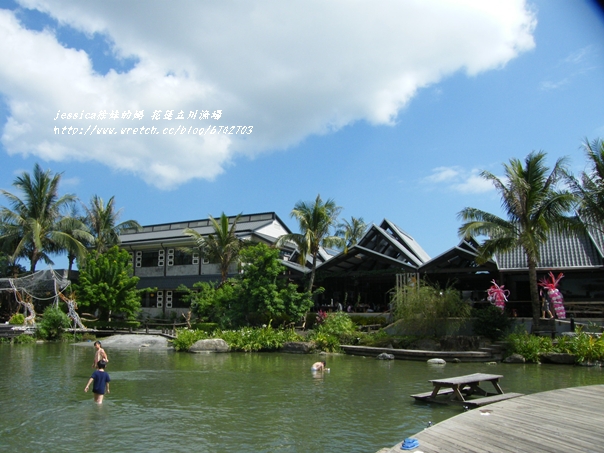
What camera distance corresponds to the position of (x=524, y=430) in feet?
23.9

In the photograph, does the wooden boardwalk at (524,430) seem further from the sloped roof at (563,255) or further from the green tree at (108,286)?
the green tree at (108,286)

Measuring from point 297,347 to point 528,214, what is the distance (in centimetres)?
1190

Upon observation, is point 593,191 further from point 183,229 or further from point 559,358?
point 183,229

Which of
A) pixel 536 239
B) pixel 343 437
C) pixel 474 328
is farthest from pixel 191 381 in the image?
pixel 536 239

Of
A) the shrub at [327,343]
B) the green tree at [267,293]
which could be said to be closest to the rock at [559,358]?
the shrub at [327,343]

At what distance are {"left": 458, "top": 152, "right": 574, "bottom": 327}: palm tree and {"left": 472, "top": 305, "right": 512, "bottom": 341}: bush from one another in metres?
1.24

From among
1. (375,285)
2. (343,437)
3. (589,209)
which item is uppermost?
(589,209)

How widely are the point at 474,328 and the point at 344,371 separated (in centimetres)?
818

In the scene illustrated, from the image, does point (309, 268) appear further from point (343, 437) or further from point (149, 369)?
point (343, 437)

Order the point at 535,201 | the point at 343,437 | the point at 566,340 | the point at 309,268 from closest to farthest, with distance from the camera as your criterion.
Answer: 1. the point at 343,437
2. the point at 566,340
3. the point at 535,201
4. the point at 309,268

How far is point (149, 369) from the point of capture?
1752cm

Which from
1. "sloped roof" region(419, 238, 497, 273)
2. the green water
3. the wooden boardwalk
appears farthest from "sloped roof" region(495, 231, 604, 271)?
the wooden boardwalk

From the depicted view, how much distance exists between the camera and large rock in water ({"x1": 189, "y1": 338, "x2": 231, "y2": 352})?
2350cm

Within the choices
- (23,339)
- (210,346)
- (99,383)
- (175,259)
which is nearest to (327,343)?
(210,346)
